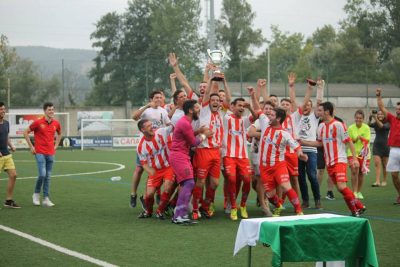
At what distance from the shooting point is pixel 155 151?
40.3ft

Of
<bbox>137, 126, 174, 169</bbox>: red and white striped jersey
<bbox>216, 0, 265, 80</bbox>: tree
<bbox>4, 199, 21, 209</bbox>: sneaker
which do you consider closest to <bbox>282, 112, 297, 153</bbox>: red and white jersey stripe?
<bbox>137, 126, 174, 169</bbox>: red and white striped jersey

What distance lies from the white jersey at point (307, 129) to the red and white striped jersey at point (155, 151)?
3260 mm

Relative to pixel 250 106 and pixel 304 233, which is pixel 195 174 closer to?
pixel 250 106

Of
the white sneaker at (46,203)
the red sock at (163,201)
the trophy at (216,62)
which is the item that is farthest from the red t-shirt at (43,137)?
the trophy at (216,62)

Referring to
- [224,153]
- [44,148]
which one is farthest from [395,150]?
[44,148]

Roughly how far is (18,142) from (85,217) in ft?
99.3

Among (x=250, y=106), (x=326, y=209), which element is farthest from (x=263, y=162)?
(x=326, y=209)

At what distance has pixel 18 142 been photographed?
136 ft

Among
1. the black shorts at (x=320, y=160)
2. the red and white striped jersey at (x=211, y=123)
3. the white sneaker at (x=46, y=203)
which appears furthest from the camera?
the black shorts at (x=320, y=160)

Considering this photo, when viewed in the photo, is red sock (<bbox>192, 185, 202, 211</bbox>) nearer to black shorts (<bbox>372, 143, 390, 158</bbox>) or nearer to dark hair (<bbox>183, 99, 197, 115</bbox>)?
dark hair (<bbox>183, 99, 197, 115</bbox>)

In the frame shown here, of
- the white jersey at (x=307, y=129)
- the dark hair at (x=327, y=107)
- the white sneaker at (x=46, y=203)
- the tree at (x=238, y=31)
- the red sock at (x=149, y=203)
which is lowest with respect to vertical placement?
the white sneaker at (x=46, y=203)

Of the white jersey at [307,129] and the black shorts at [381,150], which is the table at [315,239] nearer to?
the white jersey at [307,129]

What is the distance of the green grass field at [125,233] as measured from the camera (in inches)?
342

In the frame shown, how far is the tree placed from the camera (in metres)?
87.7
